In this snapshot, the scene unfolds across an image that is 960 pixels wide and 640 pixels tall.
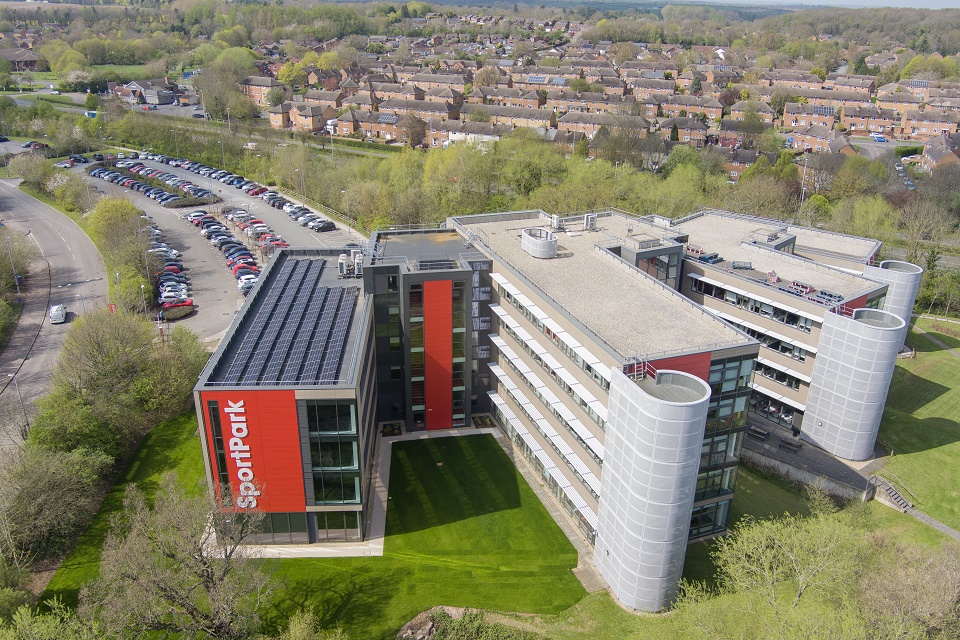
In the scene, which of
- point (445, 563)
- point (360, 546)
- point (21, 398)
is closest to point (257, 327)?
point (360, 546)

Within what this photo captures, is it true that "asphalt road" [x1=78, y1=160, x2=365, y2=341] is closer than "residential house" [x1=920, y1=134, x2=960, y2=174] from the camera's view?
Yes

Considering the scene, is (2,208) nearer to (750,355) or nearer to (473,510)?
(473,510)

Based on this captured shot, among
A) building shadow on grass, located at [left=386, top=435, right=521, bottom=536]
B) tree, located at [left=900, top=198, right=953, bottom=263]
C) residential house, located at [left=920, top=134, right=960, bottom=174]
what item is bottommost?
building shadow on grass, located at [left=386, top=435, right=521, bottom=536]

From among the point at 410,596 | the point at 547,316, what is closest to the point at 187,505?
the point at 410,596

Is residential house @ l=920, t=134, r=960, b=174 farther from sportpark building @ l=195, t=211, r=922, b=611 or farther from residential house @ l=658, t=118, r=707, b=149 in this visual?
sportpark building @ l=195, t=211, r=922, b=611

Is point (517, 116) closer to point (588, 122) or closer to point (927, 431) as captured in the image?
point (588, 122)

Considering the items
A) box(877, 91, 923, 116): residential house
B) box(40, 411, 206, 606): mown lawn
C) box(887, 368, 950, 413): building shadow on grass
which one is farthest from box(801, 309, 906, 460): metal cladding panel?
box(877, 91, 923, 116): residential house
